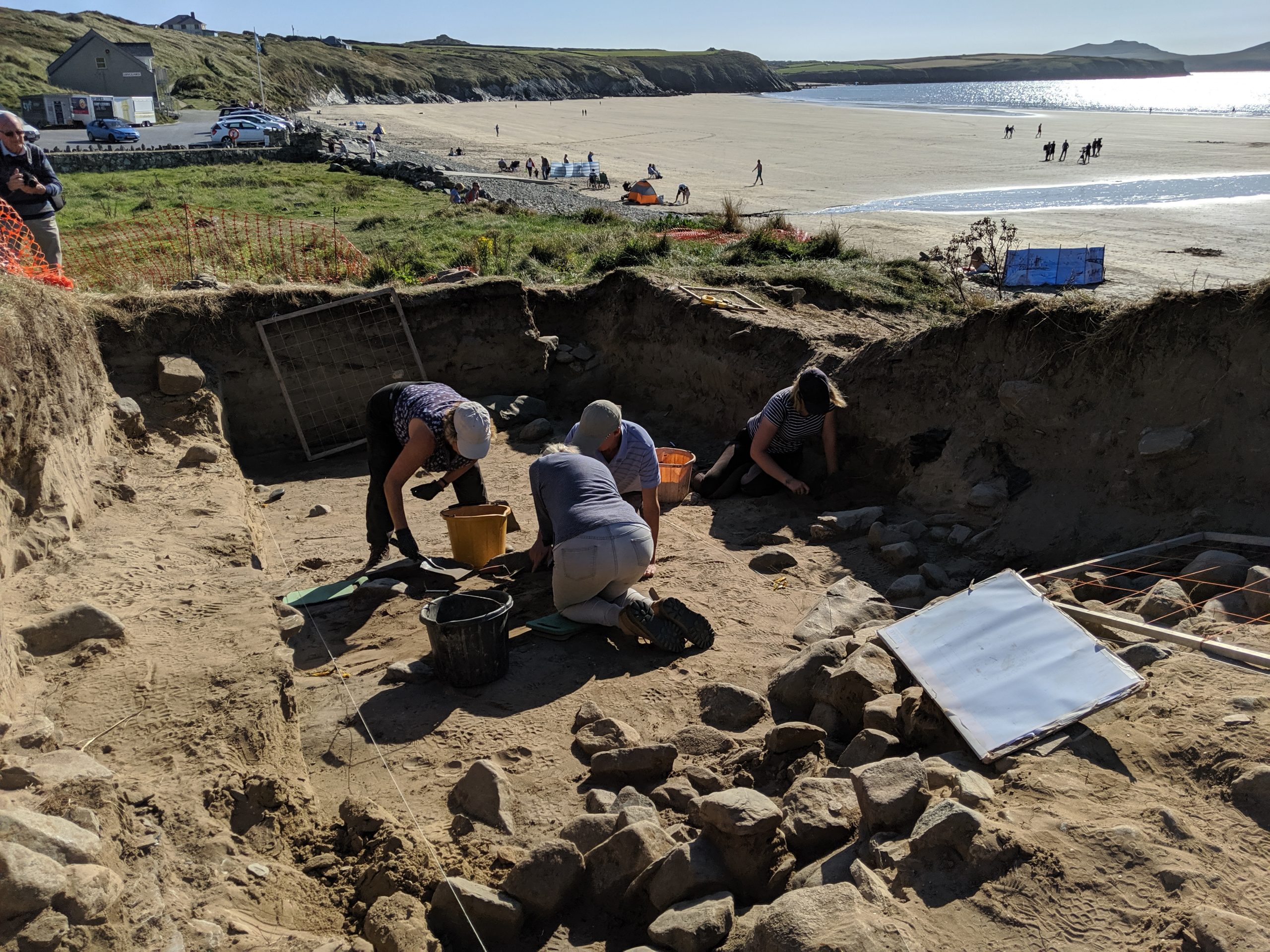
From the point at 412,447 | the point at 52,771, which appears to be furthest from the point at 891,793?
the point at 412,447

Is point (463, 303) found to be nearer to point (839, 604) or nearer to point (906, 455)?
point (906, 455)

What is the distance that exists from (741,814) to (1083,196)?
1179 inches

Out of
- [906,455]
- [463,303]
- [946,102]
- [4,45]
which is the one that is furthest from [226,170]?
[946,102]

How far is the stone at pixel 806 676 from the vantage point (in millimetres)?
4527

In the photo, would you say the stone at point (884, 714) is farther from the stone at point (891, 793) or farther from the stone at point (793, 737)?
the stone at point (891, 793)

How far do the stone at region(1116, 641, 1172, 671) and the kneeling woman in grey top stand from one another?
80.4 inches

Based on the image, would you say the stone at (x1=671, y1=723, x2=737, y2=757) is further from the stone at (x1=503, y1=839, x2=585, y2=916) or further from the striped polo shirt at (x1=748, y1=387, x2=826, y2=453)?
the striped polo shirt at (x1=748, y1=387, x2=826, y2=453)

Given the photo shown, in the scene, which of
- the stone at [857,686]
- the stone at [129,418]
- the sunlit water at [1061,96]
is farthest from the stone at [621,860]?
the sunlit water at [1061,96]

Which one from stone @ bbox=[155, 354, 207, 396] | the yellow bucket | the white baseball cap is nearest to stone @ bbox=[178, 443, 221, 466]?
stone @ bbox=[155, 354, 207, 396]

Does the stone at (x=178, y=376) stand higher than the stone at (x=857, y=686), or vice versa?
the stone at (x=178, y=376)

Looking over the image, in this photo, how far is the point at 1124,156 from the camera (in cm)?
3978

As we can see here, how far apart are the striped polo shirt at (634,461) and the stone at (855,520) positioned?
1.69m

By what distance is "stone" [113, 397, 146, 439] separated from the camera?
23.1 feet

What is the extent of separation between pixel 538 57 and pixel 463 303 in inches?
5076
